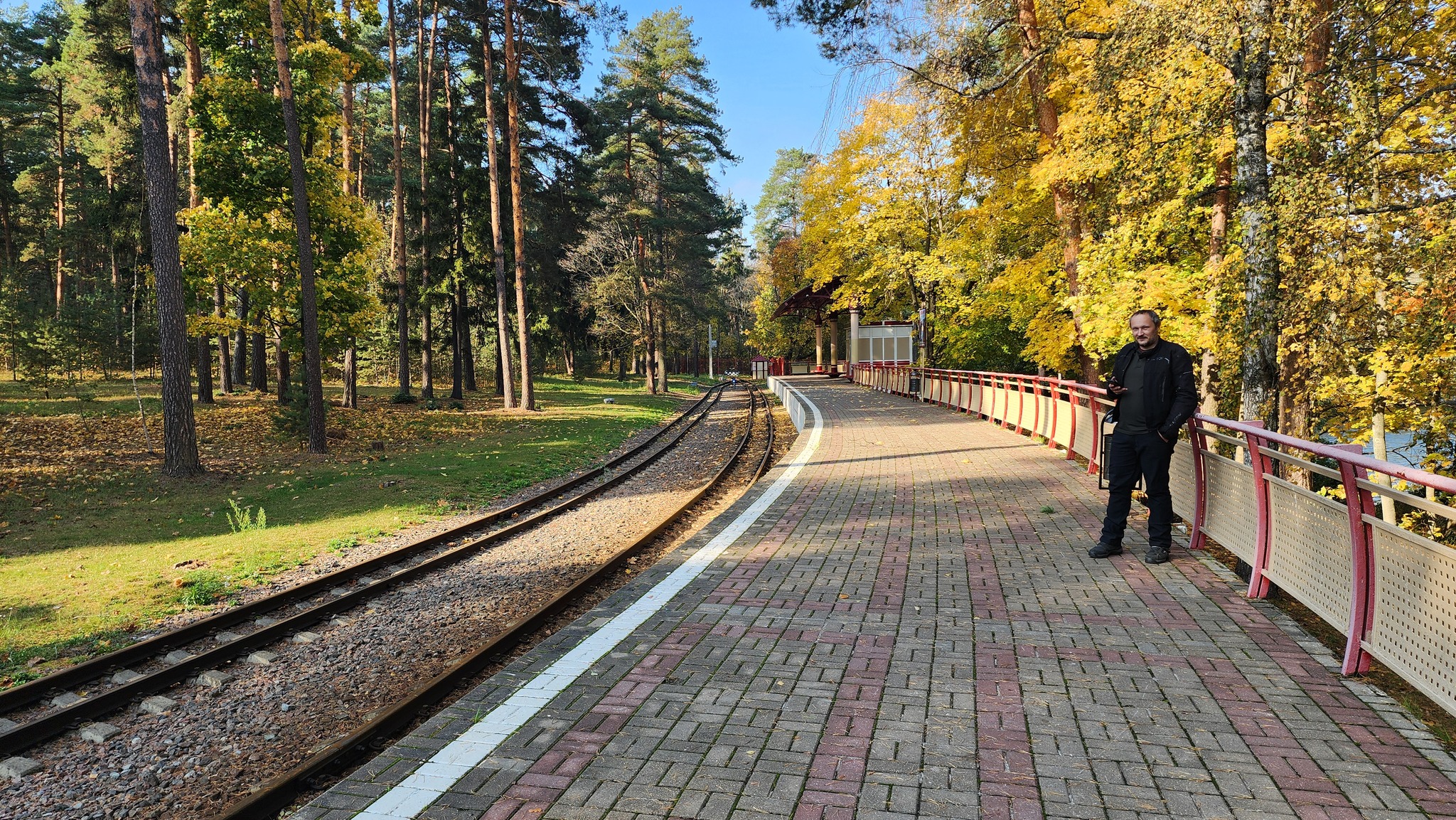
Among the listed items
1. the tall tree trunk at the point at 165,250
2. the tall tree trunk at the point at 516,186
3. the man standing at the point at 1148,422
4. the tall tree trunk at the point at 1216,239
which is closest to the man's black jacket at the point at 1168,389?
the man standing at the point at 1148,422

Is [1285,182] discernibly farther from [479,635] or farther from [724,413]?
[724,413]

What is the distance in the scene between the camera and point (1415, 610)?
10.5 feet

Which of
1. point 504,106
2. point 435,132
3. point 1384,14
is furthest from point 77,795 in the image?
point 435,132

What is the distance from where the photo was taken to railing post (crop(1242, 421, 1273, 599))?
4.74 m

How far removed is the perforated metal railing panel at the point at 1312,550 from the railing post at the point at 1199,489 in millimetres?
1246

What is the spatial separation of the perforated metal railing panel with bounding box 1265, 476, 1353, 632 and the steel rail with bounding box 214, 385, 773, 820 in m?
4.77

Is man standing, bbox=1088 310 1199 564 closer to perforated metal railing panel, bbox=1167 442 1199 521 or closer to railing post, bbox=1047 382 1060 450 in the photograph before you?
perforated metal railing panel, bbox=1167 442 1199 521

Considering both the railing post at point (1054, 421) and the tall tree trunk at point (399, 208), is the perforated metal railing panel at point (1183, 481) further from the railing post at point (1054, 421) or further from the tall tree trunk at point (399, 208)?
the tall tree trunk at point (399, 208)

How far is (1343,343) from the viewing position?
772 cm

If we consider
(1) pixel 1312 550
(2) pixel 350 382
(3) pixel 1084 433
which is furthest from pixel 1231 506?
(2) pixel 350 382

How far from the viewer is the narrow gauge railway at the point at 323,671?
3.55 metres

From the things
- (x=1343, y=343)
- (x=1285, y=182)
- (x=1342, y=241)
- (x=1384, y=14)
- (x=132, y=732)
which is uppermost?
(x=1384, y=14)

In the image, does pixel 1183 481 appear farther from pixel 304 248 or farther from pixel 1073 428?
pixel 304 248

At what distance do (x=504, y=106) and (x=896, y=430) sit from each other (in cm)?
2027
